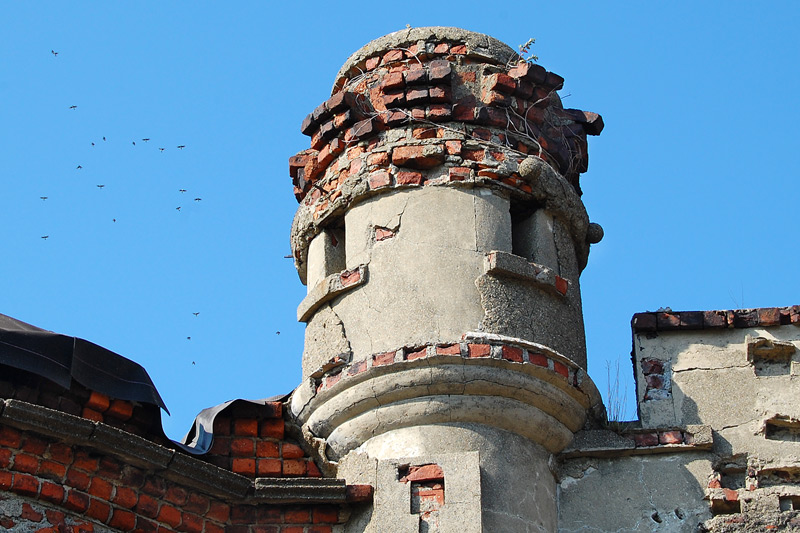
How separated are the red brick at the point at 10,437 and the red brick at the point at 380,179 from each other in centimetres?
236

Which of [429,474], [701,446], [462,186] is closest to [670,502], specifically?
[701,446]

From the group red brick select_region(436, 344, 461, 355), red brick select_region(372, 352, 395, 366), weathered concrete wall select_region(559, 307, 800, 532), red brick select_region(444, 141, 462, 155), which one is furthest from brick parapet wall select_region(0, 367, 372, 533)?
red brick select_region(444, 141, 462, 155)

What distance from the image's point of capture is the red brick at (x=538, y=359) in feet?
25.4

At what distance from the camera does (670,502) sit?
780cm

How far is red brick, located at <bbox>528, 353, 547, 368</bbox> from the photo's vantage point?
7751 millimetres

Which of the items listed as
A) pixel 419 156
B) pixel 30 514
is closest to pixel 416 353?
pixel 419 156

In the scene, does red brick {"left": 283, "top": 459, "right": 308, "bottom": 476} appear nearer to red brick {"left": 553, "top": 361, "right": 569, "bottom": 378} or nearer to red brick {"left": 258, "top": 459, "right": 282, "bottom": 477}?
red brick {"left": 258, "top": 459, "right": 282, "bottom": 477}

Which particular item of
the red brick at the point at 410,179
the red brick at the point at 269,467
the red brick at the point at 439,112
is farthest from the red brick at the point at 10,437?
the red brick at the point at 439,112

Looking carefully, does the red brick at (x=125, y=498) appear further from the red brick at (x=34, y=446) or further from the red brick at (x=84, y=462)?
the red brick at (x=34, y=446)

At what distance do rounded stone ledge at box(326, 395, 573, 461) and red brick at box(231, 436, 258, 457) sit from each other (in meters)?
0.51

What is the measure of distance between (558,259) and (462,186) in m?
0.68

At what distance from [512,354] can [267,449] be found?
144 centimetres

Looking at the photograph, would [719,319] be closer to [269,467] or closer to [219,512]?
[269,467]

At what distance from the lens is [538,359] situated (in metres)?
7.78
